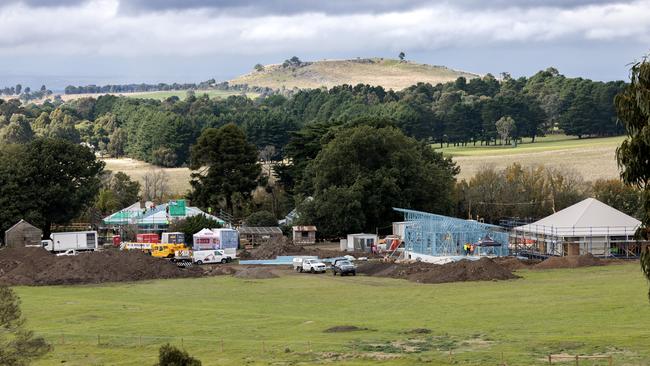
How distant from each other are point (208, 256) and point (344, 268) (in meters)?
14.7

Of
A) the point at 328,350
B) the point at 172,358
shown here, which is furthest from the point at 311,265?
the point at 172,358

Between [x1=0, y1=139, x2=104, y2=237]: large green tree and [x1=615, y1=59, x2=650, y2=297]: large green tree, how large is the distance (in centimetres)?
6742

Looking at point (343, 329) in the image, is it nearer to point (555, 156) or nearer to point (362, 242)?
point (362, 242)

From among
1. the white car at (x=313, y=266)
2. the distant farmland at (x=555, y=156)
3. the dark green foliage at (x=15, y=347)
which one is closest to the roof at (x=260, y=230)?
the white car at (x=313, y=266)

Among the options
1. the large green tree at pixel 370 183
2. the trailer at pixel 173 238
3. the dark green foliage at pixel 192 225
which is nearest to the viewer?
the trailer at pixel 173 238

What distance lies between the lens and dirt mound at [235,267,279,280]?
6838cm

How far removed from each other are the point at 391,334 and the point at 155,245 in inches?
1690

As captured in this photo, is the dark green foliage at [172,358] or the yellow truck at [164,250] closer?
the dark green foliage at [172,358]

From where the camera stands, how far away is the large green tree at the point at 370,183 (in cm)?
8994

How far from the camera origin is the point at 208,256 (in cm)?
7931

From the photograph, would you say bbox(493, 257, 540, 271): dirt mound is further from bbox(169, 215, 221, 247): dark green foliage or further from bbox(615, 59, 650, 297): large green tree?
bbox(615, 59, 650, 297): large green tree

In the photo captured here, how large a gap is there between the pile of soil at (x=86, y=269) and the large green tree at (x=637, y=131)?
46951 mm

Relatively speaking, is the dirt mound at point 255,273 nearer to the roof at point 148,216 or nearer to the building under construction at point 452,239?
the building under construction at point 452,239

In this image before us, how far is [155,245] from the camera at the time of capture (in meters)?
81.4
